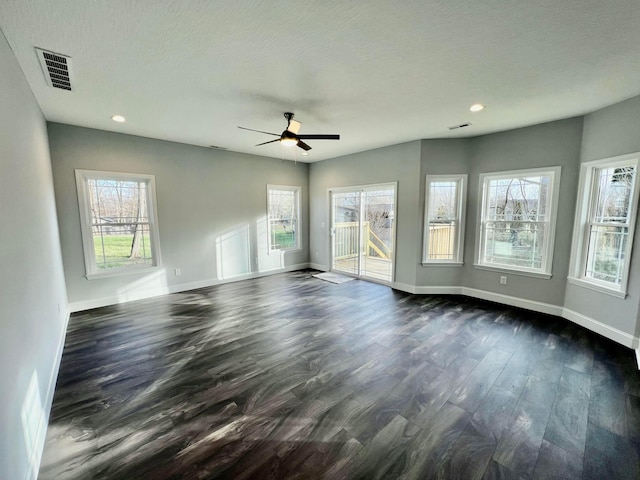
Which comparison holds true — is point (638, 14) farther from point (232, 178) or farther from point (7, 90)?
point (232, 178)

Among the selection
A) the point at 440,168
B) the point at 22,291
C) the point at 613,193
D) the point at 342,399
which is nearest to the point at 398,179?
the point at 440,168

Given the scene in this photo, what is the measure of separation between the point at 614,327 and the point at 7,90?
6.08 metres

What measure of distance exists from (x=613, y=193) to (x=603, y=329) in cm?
164

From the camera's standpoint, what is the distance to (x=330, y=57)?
2219 millimetres

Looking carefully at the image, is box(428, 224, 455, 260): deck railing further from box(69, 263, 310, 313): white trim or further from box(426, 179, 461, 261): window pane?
box(69, 263, 310, 313): white trim

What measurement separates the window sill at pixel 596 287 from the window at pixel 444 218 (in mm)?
1493

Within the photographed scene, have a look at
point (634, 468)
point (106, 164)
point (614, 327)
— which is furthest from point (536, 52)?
point (106, 164)

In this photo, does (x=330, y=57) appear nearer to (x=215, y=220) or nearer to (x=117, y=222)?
(x=215, y=220)

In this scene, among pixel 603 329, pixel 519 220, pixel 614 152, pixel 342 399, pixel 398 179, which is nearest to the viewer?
pixel 342 399

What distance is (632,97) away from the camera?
9.67ft

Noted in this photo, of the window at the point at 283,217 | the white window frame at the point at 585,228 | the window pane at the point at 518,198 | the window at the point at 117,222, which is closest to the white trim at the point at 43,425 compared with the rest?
the window at the point at 117,222

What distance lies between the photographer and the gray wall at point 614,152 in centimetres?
295

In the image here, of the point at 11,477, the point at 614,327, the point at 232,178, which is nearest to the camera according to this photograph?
the point at 11,477

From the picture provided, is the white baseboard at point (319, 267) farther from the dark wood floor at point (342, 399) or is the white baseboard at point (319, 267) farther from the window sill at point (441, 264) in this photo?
the dark wood floor at point (342, 399)
